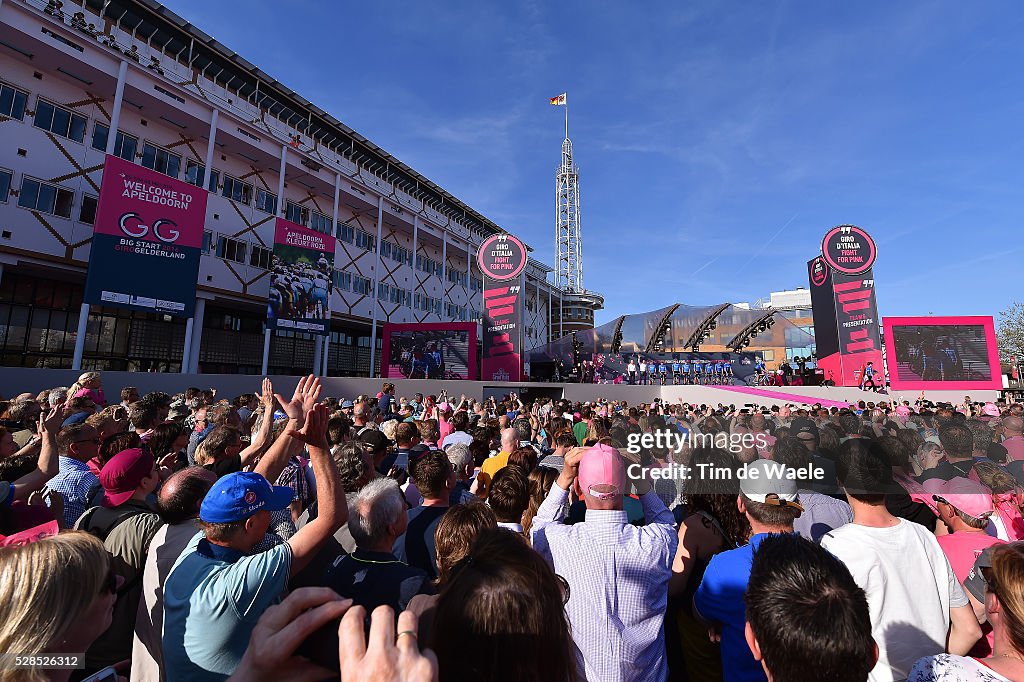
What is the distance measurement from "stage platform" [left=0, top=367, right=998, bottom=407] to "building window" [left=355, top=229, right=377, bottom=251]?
12.8 metres

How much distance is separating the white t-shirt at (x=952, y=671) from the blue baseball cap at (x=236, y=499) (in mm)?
2697

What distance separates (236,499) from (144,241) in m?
20.4

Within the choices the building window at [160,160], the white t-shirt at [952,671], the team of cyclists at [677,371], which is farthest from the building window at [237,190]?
the white t-shirt at [952,671]

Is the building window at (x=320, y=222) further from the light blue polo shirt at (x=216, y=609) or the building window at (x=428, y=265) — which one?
the light blue polo shirt at (x=216, y=609)

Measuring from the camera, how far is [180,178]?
72.0 ft

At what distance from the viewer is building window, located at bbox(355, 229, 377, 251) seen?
31422 millimetres

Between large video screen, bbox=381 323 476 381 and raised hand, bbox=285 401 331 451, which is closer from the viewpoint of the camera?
raised hand, bbox=285 401 331 451

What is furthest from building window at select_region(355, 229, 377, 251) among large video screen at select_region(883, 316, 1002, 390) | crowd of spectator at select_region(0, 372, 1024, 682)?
large video screen at select_region(883, 316, 1002, 390)

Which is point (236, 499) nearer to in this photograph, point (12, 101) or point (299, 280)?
point (299, 280)

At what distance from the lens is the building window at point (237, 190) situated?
23781 millimetres

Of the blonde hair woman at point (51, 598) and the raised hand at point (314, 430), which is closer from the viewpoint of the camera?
the blonde hair woman at point (51, 598)

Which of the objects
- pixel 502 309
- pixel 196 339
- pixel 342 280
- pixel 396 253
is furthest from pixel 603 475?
pixel 396 253

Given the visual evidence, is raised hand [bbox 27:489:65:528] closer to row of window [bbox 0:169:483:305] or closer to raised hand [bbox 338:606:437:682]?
raised hand [bbox 338:606:437:682]

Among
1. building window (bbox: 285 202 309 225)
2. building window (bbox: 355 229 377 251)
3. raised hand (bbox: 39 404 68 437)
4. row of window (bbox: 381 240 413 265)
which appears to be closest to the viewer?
raised hand (bbox: 39 404 68 437)
